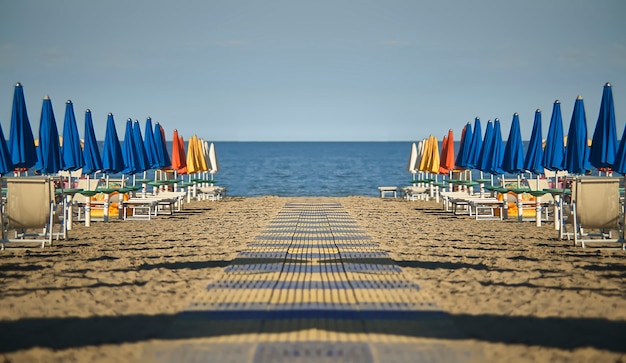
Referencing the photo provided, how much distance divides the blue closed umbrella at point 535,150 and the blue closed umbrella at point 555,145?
0.90 metres

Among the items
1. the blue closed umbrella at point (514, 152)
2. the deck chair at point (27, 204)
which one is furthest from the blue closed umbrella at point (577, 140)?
the deck chair at point (27, 204)

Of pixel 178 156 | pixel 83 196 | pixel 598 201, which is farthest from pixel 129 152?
pixel 598 201

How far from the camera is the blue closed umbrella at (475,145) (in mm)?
21500

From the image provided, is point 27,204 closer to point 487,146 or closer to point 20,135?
point 20,135

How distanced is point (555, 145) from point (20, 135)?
9521 millimetres

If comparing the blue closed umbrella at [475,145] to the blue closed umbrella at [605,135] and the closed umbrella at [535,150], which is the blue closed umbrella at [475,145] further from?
the blue closed umbrella at [605,135]

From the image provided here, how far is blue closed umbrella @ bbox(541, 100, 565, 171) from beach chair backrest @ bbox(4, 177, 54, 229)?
29.7 feet

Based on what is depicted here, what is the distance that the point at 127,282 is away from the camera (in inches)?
330

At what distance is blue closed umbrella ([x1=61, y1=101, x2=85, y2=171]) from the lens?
15.5 meters

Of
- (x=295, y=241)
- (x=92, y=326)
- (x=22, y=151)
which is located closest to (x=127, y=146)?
(x=22, y=151)

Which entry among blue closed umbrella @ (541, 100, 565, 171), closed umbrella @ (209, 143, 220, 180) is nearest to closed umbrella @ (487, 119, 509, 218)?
blue closed umbrella @ (541, 100, 565, 171)

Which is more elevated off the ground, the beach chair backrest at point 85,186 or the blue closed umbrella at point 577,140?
the blue closed umbrella at point 577,140

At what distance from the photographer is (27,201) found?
11.7 meters

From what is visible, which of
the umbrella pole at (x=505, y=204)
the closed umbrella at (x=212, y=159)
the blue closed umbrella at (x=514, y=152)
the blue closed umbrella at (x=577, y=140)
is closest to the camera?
the blue closed umbrella at (x=577, y=140)
